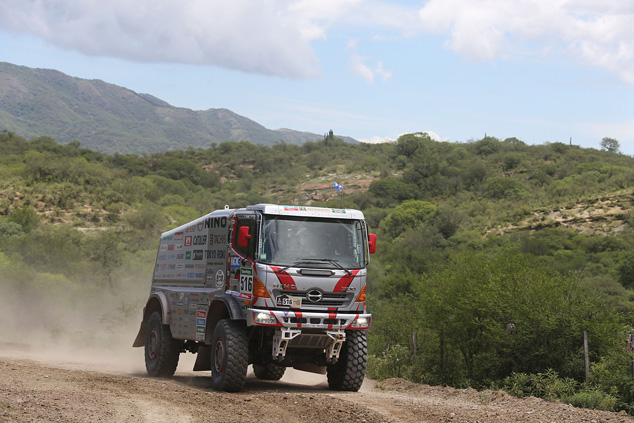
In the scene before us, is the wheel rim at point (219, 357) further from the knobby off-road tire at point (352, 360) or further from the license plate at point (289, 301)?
the knobby off-road tire at point (352, 360)

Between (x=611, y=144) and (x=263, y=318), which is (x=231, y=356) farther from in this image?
(x=611, y=144)

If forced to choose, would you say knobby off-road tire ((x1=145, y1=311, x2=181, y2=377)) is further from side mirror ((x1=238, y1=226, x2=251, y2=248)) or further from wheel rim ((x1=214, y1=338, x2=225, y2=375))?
side mirror ((x1=238, y1=226, x2=251, y2=248))

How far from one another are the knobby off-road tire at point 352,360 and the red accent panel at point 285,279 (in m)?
1.82

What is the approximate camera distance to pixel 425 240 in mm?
81812

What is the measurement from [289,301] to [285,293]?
0.53ft

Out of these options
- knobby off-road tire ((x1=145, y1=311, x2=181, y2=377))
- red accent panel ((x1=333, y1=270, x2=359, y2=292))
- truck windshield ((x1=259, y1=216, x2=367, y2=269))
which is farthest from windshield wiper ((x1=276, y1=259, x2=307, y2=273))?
knobby off-road tire ((x1=145, y1=311, x2=181, y2=377))

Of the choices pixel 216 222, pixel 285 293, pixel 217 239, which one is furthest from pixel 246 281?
pixel 216 222

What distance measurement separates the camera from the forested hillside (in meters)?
17.4

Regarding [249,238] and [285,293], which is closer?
[285,293]

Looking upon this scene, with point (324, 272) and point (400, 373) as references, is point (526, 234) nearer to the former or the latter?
point (400, 373)

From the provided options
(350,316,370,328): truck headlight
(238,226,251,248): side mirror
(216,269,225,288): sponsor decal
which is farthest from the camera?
(216,269,225,288): sponsor decal

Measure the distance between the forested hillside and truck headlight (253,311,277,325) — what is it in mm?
5783

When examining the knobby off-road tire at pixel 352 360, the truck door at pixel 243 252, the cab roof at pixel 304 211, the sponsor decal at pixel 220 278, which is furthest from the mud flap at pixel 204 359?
the cab roof at pixel 304 211

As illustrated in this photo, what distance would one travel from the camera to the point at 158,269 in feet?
61.1
